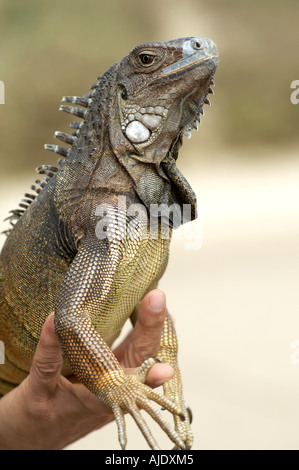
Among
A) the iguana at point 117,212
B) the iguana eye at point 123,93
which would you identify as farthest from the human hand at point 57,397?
the iguana eye at point 123,93

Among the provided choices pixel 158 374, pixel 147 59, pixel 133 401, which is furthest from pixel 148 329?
pixel 147 59

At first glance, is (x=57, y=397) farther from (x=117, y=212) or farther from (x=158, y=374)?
(x=117, y=212)

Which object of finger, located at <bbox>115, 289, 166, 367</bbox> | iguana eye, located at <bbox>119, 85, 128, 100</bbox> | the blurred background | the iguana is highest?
the blurred background

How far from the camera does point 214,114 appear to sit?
1163 cm

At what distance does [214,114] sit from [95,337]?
10.0 m

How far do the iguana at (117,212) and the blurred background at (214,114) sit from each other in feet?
18.4

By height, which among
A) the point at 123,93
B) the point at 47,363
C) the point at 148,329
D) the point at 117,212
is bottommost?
the point at 47,363

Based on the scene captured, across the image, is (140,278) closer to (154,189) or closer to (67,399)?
(154,189)

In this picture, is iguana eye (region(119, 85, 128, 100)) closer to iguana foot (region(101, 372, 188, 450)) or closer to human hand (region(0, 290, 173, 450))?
human hand (region(0, 290, 173, 450))

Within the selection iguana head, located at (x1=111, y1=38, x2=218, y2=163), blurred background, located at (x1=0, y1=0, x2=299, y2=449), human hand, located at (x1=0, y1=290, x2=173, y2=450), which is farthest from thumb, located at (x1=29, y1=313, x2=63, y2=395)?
blurred background, located at (x1=0, y1=0, x2=299, y2=449)

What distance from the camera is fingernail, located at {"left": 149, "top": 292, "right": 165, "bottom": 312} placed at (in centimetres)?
237

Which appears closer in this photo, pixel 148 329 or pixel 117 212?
pixel 117 212

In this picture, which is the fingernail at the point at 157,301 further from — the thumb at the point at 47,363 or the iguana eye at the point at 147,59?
the iguana eye at the point at 147,59

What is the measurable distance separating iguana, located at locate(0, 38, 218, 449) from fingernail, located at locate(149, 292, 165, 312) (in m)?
0.08
